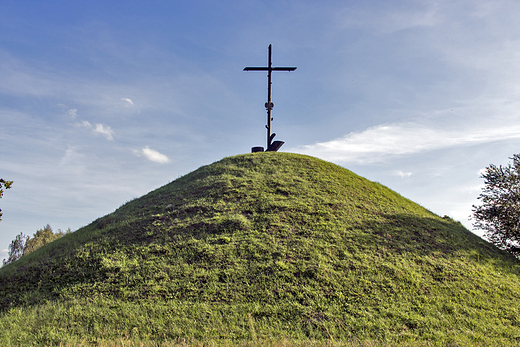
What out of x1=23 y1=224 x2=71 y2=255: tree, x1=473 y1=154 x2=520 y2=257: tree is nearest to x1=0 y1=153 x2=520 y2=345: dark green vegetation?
x1=473 y1=154 x2=520 y2=257: tree

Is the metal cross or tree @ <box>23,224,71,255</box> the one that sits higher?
the metal cross

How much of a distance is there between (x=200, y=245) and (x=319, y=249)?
367 cm

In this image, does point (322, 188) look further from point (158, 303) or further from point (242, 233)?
point (158, 303)

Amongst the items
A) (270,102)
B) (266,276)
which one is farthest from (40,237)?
(266,276)

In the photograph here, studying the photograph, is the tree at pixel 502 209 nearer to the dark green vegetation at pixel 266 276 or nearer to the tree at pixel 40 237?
the dark green vegetation at pixel 266 276

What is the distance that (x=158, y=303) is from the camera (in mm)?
7574

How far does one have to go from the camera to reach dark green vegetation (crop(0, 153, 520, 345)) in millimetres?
6816

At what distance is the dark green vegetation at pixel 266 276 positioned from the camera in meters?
6.82

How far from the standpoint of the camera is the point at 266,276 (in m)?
8.38

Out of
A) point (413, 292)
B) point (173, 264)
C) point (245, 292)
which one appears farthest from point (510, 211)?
point (173, 264)

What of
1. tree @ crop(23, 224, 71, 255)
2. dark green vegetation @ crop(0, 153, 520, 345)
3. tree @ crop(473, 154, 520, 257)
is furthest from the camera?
tree @ crop(23, 224, 71, 255)

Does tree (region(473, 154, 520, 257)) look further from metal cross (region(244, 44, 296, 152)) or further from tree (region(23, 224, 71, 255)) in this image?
tree (region(23, 224, 71, 255))

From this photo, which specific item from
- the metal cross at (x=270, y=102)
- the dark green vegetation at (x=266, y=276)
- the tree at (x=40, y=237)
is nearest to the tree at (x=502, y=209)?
the dark green vegetation at (x=266, y=276)

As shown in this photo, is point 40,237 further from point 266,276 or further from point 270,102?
point 266,276
